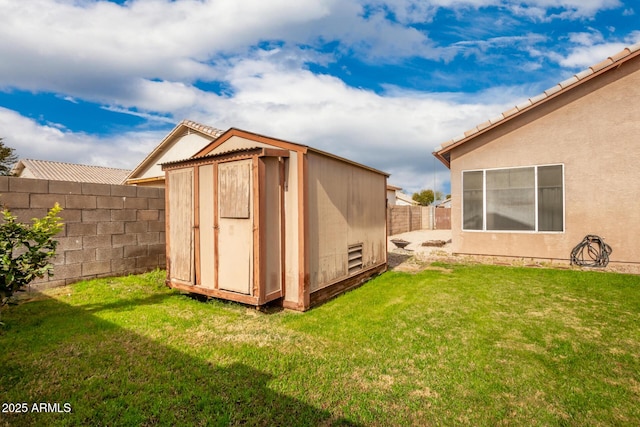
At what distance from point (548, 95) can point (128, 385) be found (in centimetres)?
1023

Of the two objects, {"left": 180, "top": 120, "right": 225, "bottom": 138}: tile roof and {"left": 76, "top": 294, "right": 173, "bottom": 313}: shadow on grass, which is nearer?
{"left": 76, "top": 294, "right": 173, "bottom": 313}: shadow on grass

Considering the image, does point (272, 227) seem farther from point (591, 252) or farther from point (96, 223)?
point (591, 252)

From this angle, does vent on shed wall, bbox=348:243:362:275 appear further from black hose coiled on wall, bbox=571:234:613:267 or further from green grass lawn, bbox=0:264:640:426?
black hose coiled on wall, bbox=571:234:613:267

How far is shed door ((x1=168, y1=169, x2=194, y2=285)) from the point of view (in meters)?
4.77

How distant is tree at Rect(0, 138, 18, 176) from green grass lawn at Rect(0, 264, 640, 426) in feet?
86.0

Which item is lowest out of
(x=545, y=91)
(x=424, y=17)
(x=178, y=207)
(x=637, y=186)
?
(x=178, y=207)

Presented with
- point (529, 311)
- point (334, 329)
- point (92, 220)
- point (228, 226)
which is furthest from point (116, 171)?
point (529, 311)

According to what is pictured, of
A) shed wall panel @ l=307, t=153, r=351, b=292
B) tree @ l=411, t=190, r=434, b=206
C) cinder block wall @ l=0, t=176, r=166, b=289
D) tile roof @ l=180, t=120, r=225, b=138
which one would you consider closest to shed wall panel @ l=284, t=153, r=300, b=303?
shed wall panel @ l=307, t=153, r=351, b=292

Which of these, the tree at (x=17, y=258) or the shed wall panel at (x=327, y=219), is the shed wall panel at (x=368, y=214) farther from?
the tree at (x=17, y=258)

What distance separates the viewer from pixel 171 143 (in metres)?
16.6

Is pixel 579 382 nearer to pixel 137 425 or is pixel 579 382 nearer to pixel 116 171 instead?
pixel 137 425

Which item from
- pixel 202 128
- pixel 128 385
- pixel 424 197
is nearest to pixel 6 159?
pixel 202 128

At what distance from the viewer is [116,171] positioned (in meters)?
25.2

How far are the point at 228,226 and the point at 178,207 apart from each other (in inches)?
50.1
